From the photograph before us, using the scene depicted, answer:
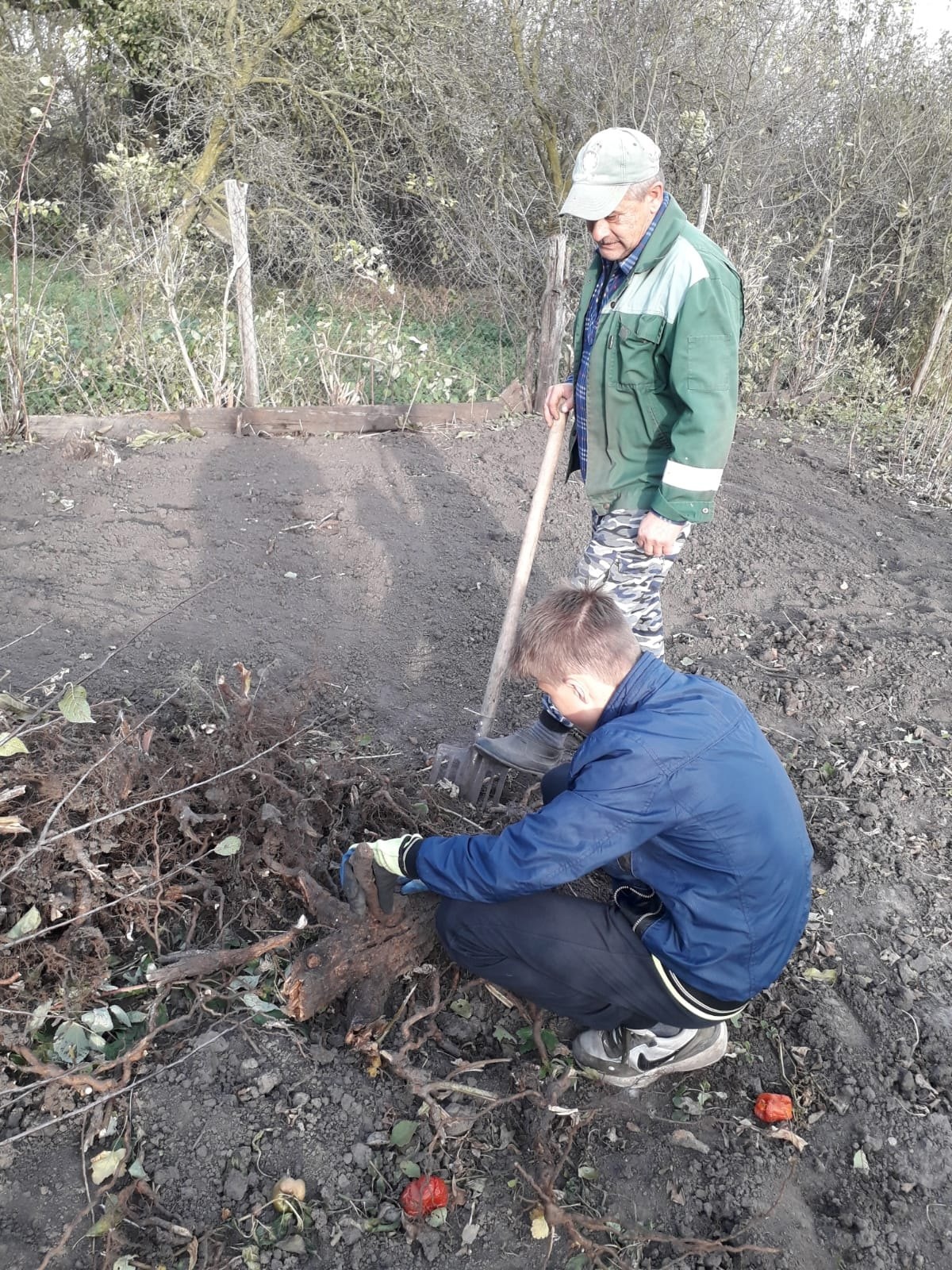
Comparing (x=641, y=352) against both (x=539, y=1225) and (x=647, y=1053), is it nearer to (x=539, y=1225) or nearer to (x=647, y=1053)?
(x=647, y=1053)

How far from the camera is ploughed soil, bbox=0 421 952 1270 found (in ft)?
6.32

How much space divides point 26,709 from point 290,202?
8.34 meters

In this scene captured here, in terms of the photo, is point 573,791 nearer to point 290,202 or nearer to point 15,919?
point 15,919

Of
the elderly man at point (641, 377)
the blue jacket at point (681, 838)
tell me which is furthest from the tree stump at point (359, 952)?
the elderly man at point (641, 377)

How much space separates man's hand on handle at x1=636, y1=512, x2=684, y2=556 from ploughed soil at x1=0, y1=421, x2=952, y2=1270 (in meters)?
0.90

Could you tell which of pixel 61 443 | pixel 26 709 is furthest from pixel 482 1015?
pixel 61 443

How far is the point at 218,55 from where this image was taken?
8.73 m

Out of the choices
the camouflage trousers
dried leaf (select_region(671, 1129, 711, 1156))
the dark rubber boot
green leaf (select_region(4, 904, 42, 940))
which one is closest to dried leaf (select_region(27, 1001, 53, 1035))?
green leaf (select_region(4, 904, 42, 940))

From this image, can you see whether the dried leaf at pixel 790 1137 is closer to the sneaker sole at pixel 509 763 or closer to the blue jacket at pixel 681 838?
the blue jacket at pixel 681 838

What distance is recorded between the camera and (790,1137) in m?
2.14

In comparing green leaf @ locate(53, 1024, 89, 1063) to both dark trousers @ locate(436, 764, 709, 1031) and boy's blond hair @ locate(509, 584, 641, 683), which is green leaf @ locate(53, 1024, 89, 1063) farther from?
boy's blond hair @ locate(509, 584, 641, 683)

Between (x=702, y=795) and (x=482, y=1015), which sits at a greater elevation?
(x=702, y=795)

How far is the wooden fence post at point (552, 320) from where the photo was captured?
651 cm

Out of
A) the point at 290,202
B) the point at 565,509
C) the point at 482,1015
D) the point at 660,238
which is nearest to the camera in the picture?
the point at 482,1015
